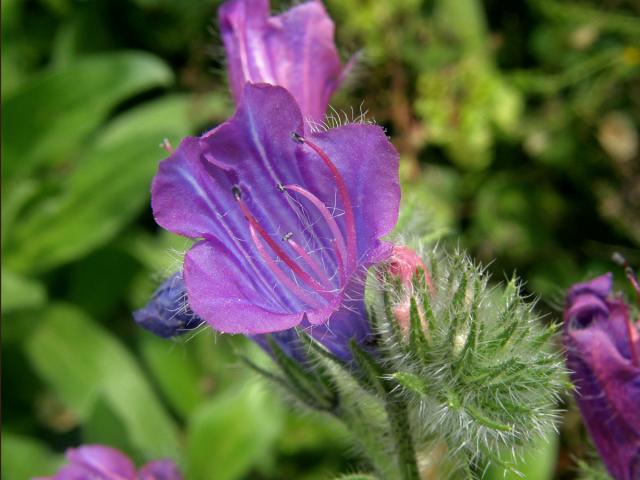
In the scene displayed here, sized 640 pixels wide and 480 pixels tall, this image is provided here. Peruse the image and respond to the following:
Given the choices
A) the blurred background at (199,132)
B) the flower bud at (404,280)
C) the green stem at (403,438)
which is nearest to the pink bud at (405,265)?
the flower bud at (404,280)

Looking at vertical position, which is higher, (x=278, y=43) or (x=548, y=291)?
(x=278, y=43)

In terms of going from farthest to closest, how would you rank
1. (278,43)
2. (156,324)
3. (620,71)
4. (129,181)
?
1. (620,71)
2. (129,181)
3. (278,43)
4. (156,324)

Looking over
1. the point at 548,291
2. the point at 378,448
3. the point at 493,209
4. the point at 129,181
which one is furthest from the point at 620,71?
the point at 378,448

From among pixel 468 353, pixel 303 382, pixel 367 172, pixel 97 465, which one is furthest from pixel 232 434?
pixel 367 172

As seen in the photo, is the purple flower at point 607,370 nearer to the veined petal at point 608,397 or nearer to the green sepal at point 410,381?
the veined petal at point 608,397

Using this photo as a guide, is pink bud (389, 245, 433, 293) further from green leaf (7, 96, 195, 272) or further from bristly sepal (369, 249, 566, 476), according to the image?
green leaf (7, 96, 195, 272)

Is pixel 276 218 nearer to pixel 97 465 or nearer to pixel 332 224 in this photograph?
pixel 332 224

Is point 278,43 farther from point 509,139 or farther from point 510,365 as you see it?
point 509,139
